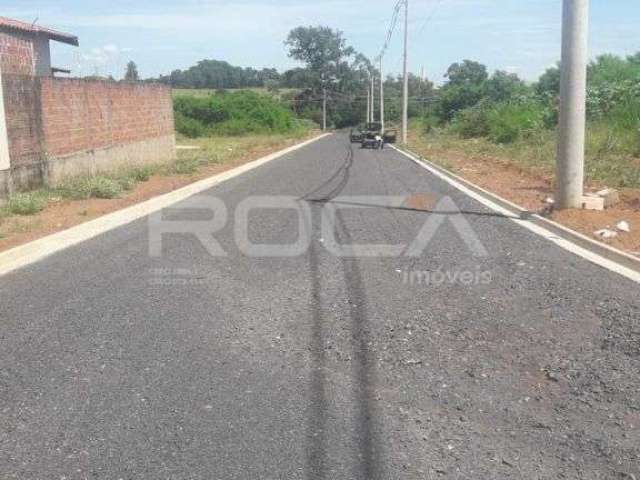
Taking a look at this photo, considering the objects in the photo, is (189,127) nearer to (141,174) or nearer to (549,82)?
(549,82)

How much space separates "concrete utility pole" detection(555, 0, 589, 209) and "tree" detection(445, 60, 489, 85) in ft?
190

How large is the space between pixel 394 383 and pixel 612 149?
1918cm

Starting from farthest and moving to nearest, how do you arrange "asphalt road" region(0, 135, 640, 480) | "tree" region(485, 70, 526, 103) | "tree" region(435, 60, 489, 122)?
"tree" region(435, 60, 489, 122), "tree" region(485, 70, 526, 103), "asphalt road" region(0, 135, 640, 480)

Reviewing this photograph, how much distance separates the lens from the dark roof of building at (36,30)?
2366cm

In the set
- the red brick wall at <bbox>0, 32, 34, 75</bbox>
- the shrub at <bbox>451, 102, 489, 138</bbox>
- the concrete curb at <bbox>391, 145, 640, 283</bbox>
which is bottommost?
the concrete curb at <bbox>391, 145, 640, 283</bbox>

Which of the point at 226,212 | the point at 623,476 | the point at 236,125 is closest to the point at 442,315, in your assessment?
the point at 623,476

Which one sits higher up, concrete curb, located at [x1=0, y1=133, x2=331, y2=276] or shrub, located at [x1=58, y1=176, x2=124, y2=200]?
shrub, located at [x1=58, y1=176, x2=124, y2=200]

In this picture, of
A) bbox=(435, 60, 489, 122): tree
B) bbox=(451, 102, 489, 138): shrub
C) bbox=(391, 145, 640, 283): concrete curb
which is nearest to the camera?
bbox=(391, 145, 640, 283): concrete curb

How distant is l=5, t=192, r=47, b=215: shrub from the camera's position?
13.4 metres

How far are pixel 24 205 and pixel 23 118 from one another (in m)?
3.18

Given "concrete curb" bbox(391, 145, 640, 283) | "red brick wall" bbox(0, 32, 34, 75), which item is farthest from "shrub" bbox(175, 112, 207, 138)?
"concrete curb" bbox(391, 145, 640, 283)

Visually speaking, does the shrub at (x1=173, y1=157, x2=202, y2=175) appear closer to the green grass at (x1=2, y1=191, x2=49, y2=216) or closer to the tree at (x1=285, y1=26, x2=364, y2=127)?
the green grass at (x1=2, y1=191, x2=49, y2=216)

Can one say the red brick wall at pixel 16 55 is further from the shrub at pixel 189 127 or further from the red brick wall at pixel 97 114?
the shrub at pixel 189 127

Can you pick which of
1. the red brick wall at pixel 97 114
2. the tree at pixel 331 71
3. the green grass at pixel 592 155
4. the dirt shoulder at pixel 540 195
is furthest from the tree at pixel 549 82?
the tree at pixel 331 71
